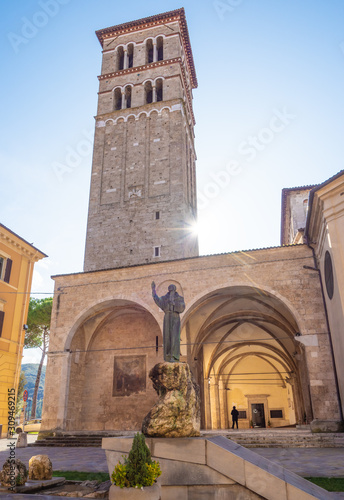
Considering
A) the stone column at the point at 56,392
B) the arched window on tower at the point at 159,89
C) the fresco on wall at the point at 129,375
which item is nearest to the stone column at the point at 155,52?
the arched window on tower at the point at 159,89

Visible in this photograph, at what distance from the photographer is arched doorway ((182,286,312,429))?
58.2 feet

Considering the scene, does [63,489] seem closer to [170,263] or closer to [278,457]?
[278,457]

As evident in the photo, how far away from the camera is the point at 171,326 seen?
6.95 m

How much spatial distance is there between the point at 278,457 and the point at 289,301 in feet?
20.4

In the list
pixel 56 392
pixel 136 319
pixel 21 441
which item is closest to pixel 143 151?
pixel 136 319

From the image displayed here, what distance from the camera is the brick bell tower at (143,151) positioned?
71.1 ft

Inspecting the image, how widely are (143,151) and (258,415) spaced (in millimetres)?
21022

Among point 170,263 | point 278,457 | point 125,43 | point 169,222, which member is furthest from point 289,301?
point 125,43

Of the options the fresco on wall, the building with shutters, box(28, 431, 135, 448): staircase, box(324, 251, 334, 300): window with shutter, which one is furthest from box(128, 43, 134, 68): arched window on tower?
box(28, 431, 135, 448): staircase

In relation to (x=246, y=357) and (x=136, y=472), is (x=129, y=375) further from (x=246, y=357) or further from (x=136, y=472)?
(x=136, y=472)

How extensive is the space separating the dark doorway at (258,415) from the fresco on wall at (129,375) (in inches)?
571

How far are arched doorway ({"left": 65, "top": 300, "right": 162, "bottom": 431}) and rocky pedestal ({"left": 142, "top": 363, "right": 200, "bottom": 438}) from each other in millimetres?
10661

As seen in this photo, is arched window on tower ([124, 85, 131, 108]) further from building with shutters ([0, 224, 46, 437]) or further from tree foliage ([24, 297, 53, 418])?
tree foliage ([24, 297, 53, 418])

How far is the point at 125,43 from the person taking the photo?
28.3m
